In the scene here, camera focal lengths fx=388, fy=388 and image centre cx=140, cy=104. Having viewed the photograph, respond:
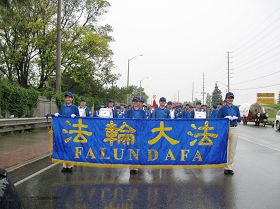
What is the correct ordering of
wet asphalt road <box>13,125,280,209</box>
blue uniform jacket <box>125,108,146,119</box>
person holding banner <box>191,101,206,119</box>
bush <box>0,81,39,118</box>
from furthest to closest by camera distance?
1. bush <box>0,81,39,118</box>
2. person holding banner <box>191,101,206,119</box>
3. blue uniform jacket <box>125,108,146,119</box>
4. wet asphalt road <box>13,125,280,209</box>

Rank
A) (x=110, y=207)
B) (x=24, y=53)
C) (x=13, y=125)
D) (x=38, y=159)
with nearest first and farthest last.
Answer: (x=110, y=207) → (x=38, y=159) → (x=13, y=125) → (x=24, y=53)

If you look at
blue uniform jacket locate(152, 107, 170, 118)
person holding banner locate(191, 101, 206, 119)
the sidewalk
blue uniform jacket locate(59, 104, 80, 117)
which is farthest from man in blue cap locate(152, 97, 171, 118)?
person holding banner locate(191, 101, 206, 119)

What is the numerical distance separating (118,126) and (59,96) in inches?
634

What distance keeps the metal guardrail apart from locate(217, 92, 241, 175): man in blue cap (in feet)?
Result: 24.3

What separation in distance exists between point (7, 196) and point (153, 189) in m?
4.63

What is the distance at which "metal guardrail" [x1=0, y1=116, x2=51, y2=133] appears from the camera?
16.2 m

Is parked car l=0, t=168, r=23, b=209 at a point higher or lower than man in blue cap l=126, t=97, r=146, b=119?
lower

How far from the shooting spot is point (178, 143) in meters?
8.89

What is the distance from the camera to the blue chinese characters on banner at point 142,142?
879cm

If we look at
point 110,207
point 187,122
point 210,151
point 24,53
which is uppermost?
point 24,53

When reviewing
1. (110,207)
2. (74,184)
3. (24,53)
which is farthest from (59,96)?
(110,207)

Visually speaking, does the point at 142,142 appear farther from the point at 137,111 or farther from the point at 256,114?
the point at 256,114

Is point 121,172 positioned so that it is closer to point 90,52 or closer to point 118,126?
point 118,126

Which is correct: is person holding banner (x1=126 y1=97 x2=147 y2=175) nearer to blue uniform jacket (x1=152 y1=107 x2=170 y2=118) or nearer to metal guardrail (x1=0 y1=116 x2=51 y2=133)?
blue uniform jacket (x1=152 y1=107 x2=170 y2=118)
